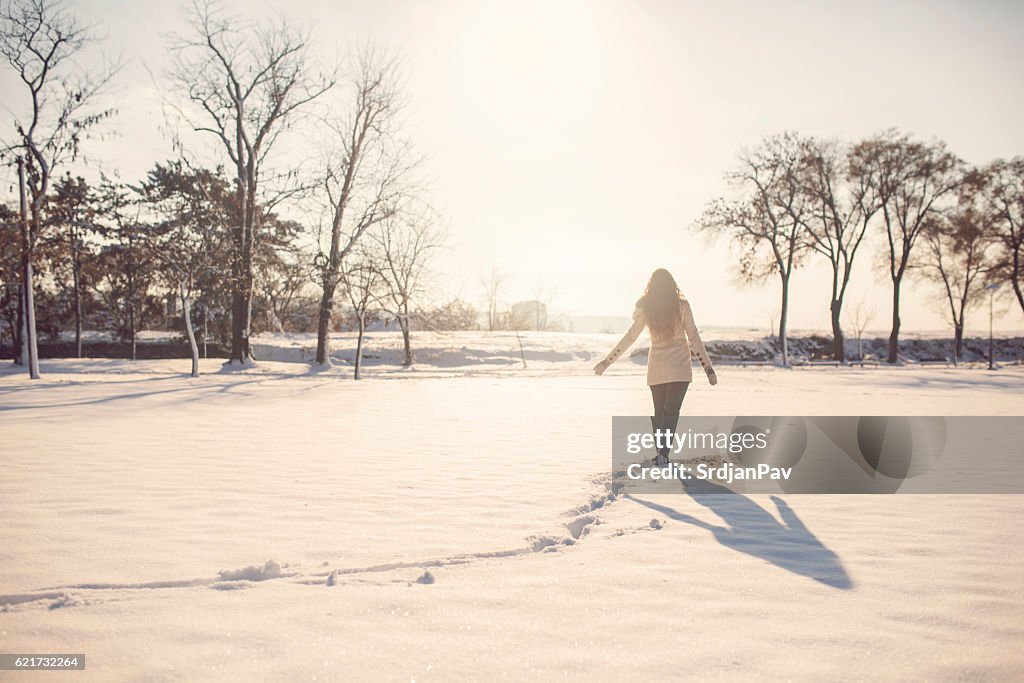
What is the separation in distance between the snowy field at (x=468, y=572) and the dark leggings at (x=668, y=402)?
866mm

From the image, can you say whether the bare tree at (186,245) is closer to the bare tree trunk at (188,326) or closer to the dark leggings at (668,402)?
the bare tree trunk at (188,326)

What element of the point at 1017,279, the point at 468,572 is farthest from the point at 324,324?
the point at 1017,279

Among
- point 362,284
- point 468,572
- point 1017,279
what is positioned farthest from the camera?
point 1017,279

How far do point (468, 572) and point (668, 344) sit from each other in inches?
A: 150

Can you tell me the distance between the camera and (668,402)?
6125mm

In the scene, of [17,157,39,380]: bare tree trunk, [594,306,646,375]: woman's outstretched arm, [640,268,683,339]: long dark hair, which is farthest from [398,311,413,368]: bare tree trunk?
[640,268,683,339]: long dark hair

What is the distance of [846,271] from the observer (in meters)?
32.4

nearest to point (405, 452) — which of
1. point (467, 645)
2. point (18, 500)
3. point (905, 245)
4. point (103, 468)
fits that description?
point (103, 468)

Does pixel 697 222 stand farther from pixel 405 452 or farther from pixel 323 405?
pixel 405 452

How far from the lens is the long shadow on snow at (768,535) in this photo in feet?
10.7

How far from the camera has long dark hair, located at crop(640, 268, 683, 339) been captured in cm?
614

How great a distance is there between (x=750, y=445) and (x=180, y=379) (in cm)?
1767

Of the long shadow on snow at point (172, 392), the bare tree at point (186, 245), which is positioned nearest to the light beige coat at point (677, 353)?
the long shadow on snow at point (172, 392)

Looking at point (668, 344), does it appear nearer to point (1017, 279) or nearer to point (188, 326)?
point (188, 326)
